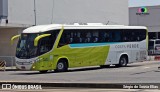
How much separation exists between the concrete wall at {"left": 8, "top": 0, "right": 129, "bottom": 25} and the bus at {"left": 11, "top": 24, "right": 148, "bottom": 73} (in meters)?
10.9

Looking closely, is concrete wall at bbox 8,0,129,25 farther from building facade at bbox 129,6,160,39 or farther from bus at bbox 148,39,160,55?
building facade at bbox 129,6,160,39

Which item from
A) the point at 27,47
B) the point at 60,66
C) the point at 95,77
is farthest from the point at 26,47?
the point at 95,77

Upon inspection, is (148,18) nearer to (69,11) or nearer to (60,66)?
(69,11)

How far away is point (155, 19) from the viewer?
7488 cm

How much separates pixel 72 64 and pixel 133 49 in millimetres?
6101

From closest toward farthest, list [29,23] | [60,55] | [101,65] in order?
[60,55] → [101,65] → [29,23]

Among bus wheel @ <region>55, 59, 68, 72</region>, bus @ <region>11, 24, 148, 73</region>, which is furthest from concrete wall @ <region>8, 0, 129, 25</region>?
bus wheel @ <region>55, 59, 68, 72</region>

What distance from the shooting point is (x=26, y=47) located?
29.7 metres

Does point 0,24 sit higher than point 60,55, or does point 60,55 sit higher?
point 0,24

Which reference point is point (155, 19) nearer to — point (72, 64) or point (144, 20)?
point (144, 20)

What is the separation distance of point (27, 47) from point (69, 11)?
1983cm

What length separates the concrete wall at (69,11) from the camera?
42.6 meters

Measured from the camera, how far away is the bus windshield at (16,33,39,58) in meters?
29.4

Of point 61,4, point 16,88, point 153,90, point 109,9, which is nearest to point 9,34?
point 61,4
